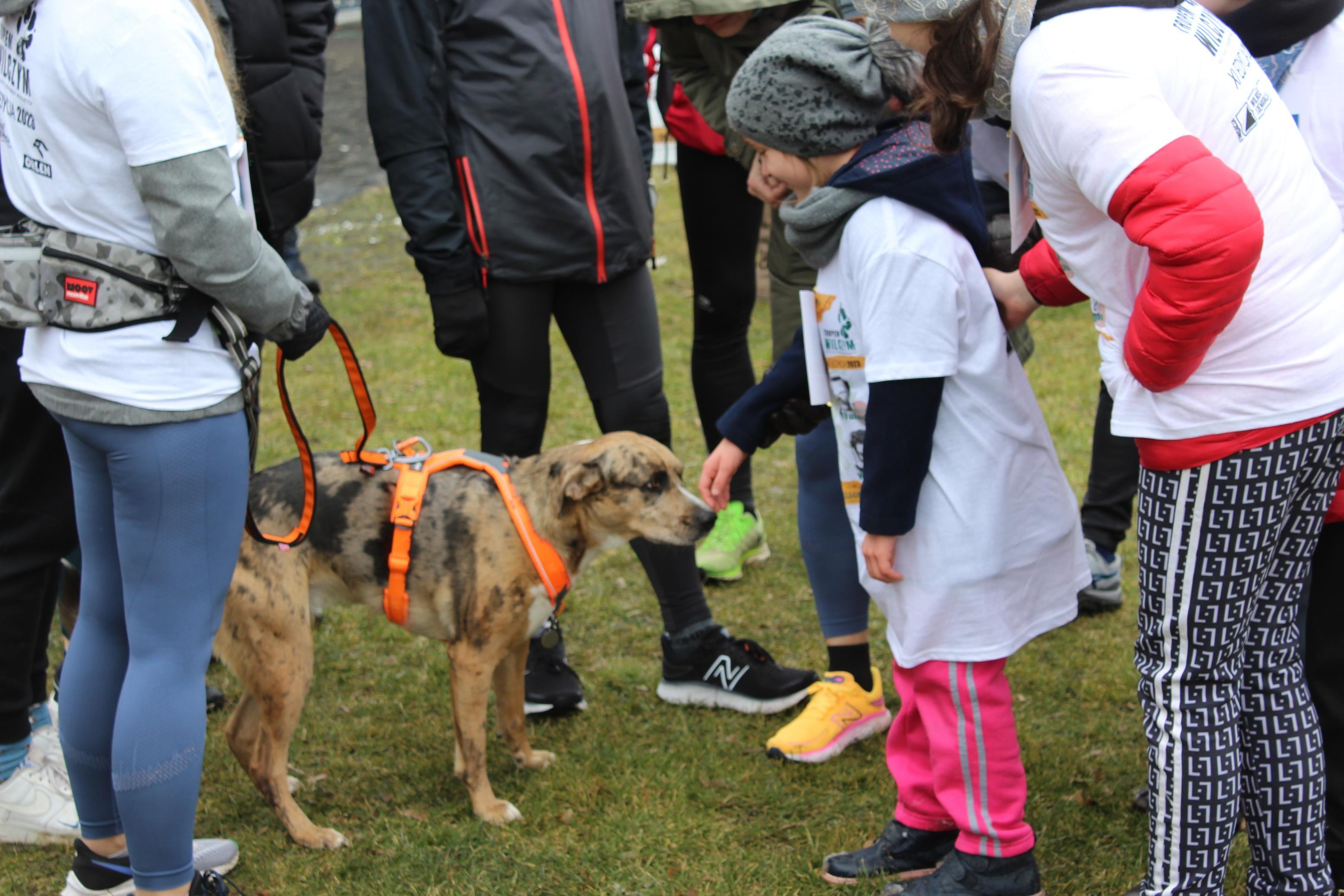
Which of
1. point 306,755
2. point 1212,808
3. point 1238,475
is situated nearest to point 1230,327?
point 1238,475

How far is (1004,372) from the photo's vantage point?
2.63 m

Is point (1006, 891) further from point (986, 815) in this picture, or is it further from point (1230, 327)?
point (1230, 327)

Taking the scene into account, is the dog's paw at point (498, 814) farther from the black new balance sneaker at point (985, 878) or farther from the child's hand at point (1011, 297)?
the child's hand at point (1011, 297)

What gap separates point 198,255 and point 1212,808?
2183 millimetres

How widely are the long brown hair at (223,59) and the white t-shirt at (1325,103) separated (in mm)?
2168

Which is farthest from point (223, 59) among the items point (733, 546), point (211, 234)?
point (733, 546)

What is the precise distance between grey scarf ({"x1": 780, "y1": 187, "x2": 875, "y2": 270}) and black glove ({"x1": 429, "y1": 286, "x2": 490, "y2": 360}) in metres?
1.10

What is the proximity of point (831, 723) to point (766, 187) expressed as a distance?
1589mm

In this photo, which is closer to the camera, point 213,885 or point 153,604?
point 153,604

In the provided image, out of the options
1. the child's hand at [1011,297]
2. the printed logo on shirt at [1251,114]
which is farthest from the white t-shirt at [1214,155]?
the child's hand at [1011,297]

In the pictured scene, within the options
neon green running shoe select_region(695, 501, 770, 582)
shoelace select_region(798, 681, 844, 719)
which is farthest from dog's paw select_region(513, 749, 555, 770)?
neon green running shoe select_region(695, 501, 770, 582)

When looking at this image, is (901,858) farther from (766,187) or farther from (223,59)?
(223,59)

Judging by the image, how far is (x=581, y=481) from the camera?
3.34 m

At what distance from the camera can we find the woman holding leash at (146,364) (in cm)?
217
